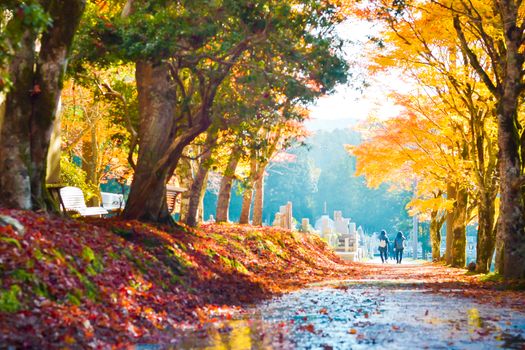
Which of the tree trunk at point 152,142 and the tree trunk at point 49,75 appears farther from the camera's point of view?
the tree trunk at point 152,142

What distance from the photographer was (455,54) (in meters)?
22.9

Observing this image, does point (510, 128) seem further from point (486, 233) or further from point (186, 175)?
point (186, 175)

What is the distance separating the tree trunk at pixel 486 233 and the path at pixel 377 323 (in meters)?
7.34

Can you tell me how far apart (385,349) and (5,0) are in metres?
5.33

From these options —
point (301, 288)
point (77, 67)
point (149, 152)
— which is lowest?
point (301, 288)

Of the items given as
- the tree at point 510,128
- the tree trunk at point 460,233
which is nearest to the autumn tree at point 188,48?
the tree at point 510,128

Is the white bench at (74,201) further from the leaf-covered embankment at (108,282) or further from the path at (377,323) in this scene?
the path at (377,323)

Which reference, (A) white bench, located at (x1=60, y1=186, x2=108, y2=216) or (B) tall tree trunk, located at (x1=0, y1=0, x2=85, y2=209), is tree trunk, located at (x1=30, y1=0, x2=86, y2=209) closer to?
(B) tall tree trunk, located at (x1=0, y1=0, x2=85, y2=209)

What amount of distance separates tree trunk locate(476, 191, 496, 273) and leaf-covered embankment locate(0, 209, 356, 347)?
7.62 metres

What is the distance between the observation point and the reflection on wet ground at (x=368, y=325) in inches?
287

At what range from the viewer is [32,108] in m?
11.1

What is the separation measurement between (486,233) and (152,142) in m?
11.1

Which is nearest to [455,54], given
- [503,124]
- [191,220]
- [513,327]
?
[503,124]

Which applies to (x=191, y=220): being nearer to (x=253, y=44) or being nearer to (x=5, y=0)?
(x=253, y=44)
